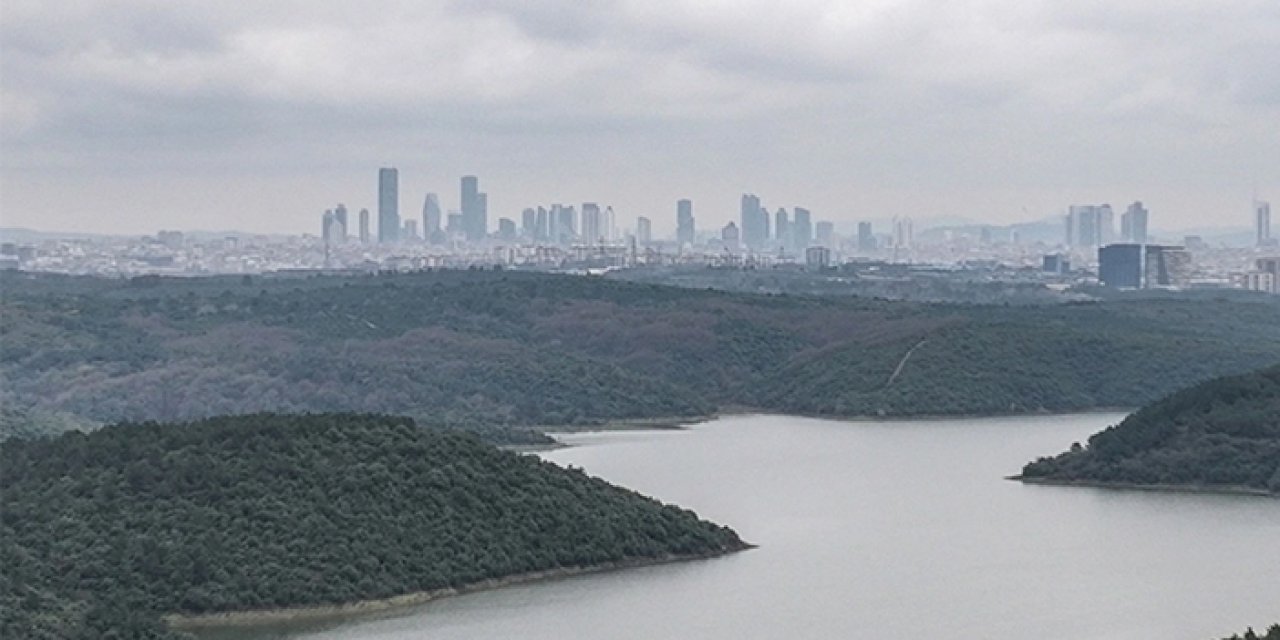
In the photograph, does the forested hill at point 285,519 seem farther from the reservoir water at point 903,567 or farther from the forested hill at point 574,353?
the forested hill at point 574,353

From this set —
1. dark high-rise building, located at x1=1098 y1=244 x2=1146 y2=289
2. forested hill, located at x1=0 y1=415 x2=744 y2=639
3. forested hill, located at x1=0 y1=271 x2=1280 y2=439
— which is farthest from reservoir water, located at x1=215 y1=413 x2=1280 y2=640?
dark high-rise building, located at x1=1098 y1=244 x2=1146 y2=289

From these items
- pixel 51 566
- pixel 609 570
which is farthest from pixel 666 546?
pixel 51 566

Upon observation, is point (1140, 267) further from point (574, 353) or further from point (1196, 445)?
point (1196, 445)

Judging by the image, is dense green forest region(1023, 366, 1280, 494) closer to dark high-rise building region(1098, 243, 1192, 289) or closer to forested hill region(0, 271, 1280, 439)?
forested hill region(0, 271, 1280, 439)

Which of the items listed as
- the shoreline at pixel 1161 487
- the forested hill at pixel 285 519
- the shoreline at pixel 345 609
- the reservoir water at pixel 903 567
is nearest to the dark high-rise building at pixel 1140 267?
the reservoir water at pixel 903 567

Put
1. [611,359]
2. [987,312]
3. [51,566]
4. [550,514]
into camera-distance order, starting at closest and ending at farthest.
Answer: [51,566], [550,514], [611,359], [987,312]

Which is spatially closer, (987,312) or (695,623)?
(695,623)

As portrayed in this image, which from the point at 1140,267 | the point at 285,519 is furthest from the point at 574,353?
the point at 1140,267

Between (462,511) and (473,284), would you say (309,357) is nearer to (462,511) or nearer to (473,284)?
(473,284)
